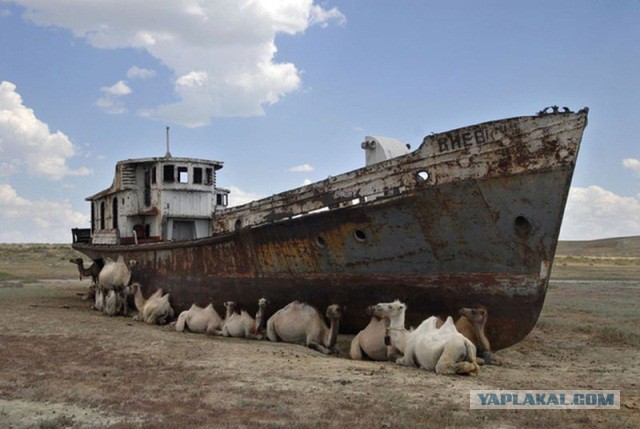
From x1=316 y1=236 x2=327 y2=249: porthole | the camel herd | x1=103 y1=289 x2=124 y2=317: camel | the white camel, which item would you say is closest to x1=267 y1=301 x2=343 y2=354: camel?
the camel herd

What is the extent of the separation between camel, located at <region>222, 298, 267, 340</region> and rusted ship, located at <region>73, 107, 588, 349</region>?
36 centimetres

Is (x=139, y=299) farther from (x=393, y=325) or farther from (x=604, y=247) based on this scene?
(x=604, y=247)

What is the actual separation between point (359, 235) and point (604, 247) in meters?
87.2

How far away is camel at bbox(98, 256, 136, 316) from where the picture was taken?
51.4 ft

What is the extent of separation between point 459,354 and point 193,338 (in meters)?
5.53

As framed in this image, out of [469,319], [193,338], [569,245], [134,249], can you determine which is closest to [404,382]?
[469,319]

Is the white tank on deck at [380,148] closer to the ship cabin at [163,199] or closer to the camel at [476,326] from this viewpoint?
the camel at [476,326]

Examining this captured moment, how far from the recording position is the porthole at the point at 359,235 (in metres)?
9.74

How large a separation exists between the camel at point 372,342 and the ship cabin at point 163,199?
8457 millimetres

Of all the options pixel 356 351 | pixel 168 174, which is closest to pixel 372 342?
pixel 356 351

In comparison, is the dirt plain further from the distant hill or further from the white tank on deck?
the distant hill

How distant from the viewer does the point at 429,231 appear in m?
9.13

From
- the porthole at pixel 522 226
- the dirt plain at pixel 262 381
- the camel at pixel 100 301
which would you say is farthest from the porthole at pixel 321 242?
the camel at pixel 100 301

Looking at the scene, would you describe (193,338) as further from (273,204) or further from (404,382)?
(404,382)
